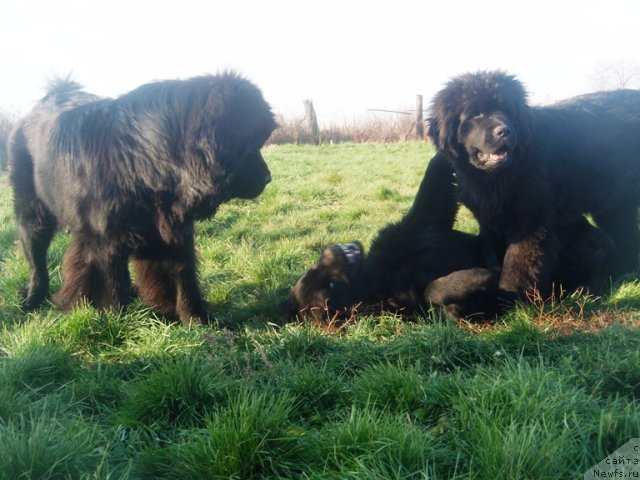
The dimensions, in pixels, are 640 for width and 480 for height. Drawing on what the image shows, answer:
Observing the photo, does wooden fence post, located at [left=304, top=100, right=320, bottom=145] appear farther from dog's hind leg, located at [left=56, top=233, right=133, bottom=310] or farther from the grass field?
dog's hind leg, located at [left=56, top=233, right=133, bottom=310]

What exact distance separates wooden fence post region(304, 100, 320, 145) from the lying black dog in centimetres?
1800

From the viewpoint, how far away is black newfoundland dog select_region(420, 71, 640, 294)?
416cm

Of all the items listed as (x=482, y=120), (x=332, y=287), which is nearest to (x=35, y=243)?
(x=332, y=287)

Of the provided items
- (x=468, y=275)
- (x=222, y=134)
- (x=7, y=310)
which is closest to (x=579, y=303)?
(x=468, y=275)

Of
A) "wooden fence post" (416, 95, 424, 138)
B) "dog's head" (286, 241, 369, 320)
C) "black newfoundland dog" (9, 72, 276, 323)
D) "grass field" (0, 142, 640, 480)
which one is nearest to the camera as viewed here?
"grass field" (0, 142, 640, 480)

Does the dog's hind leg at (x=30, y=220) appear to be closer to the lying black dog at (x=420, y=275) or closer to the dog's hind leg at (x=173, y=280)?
the dog's hind leg at (x=173, y=280)

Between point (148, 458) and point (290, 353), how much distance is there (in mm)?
1207

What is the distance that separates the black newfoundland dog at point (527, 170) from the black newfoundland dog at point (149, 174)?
1.53m

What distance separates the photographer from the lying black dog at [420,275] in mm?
3980

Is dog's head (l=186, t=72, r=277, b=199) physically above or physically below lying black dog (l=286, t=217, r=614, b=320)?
above

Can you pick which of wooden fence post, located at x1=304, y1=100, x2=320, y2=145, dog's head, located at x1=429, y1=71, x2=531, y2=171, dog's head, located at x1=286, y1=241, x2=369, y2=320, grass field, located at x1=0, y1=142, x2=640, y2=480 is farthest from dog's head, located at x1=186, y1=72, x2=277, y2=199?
wooden fence post, located at x1=304, y1=100, x2=320, y2=145

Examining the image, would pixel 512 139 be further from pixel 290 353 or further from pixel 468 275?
pixel 290 353

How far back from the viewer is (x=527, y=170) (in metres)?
4.20

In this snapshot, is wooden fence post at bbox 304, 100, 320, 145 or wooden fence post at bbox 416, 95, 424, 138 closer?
wooden fence post at bbox 416, 95, 424, 138
